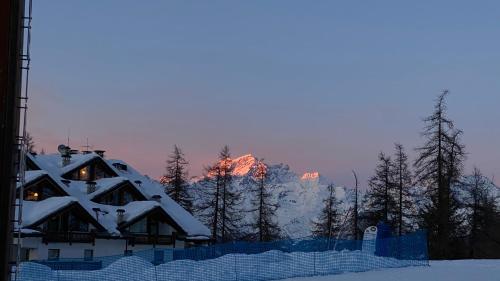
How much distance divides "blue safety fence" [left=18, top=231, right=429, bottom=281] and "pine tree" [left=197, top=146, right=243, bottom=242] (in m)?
31.2

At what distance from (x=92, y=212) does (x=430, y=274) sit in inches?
1091

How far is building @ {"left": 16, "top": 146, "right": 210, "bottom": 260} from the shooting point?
42969 mm

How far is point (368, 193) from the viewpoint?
54875mm

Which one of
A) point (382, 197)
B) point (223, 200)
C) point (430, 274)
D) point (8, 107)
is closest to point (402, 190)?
point (382, 197)

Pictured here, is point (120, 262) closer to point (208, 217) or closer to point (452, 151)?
point (452, 151)

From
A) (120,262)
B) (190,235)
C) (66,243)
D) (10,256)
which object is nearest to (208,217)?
(190,235)

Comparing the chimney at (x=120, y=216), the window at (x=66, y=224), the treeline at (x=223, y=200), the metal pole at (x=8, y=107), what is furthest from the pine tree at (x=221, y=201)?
the metal pole at (x=8, y=107)

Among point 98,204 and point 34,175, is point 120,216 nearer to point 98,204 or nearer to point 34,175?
point 98,204

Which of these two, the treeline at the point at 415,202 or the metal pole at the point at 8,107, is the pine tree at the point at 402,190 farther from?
the metal pole at the point at 8,107

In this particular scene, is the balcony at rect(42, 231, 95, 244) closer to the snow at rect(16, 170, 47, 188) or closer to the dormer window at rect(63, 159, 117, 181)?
the snow at rect(16, 170, 47, 188)

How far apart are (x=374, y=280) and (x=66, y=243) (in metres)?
27.5

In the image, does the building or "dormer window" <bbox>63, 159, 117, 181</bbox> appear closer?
the building

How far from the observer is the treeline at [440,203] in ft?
154

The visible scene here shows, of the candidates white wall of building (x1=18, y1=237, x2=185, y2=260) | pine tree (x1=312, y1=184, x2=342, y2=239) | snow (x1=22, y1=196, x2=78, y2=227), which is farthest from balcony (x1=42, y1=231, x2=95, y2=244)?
pine tree (x1=312, y1=184, x2=342, y2=239)
